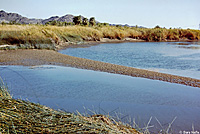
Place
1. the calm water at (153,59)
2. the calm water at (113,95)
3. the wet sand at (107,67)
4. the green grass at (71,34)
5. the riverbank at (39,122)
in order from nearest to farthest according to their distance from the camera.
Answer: the riverbank at (39,122), the calm water at (113,95), the wet sand at (107,67), the calm water at (153,59), the green grass at (71,34)

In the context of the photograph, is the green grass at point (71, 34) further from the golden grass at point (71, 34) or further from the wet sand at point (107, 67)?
the wet sand at point (107, 67)

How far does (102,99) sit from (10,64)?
270 inches

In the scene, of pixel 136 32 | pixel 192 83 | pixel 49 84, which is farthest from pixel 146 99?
pixel 136 32

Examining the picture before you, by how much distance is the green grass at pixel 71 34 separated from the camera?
59.4 feet

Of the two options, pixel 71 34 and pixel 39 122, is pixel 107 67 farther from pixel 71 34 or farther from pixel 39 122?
pixel 71 34

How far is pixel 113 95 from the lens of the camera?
6926 millimetres

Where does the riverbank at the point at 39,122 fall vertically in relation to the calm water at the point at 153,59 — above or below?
above

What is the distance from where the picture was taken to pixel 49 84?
7.95 metres

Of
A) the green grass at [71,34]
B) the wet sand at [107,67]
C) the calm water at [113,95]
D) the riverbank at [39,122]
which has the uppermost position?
the green grass at [71,34]

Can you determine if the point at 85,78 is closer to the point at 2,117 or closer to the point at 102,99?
the point at 102,99

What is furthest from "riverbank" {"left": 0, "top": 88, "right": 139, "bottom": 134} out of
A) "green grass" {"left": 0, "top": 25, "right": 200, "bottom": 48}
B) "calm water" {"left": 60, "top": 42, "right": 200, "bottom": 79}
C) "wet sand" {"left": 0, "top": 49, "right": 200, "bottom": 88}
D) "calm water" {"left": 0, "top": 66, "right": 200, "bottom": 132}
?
"green grass" {"left": 0, "top": 25, "right": 200, "bottom": 48}

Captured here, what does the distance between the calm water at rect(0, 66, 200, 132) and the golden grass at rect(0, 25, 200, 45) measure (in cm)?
916

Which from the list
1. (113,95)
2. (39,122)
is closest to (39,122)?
(39,122)

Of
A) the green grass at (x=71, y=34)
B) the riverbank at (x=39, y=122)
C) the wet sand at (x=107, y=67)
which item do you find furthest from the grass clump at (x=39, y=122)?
the green grass at (x=71, y=34)
